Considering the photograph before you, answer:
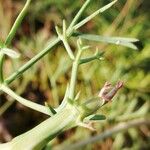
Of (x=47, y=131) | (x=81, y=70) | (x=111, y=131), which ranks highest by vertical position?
(x=47, y=131)

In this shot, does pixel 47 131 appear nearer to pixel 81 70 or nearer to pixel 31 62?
pixel 31 62

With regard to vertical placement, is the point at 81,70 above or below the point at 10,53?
below

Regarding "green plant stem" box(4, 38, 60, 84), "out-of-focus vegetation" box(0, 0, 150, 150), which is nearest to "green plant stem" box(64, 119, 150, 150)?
"out-of-focus vegetation" box(0, 0, 150, 150)

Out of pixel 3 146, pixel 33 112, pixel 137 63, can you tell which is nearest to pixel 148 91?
pixel 137 63

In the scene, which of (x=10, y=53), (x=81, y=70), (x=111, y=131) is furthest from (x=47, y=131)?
(x=81, y=70)

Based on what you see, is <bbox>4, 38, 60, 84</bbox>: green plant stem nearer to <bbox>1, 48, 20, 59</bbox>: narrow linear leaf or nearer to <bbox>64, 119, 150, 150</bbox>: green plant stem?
<bbox>1, 48, 20, 59</bbox>: narrow linear leaf

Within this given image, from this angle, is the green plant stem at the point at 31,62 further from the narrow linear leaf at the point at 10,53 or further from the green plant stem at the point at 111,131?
the green plant stem at the point at 111,131

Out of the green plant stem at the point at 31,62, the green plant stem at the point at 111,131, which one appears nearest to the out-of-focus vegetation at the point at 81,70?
the green plant stem at the point at 111,131
